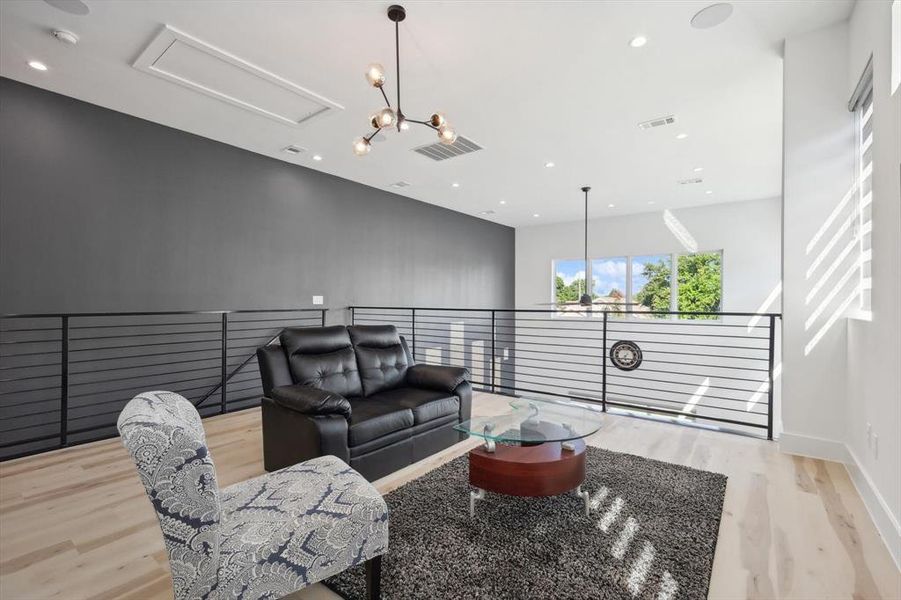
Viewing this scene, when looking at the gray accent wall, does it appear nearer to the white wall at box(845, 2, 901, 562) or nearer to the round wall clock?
the round wall clock

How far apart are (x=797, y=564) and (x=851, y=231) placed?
2.26 meters

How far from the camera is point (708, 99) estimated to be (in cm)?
366

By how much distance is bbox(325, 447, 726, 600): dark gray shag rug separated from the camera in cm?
173

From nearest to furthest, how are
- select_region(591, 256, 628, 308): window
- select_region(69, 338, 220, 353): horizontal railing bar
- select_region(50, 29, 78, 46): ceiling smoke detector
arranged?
select_region(50, 29, 78, 46): ceiling smoke detector
select_region(69, 338, 220, 353): horizontal railing bar
select_region(591, 256, 628, 308): window

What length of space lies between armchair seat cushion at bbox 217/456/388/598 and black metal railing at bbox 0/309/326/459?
281 centimetres

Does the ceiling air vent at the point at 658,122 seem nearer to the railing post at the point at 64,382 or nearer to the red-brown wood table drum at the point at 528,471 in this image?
the red-brown wood table drum at the point at 528,471

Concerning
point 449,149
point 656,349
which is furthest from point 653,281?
point 449,149

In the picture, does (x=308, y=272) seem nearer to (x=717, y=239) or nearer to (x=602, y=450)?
(x=602, y=450)

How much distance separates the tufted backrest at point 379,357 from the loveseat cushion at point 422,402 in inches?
4.0

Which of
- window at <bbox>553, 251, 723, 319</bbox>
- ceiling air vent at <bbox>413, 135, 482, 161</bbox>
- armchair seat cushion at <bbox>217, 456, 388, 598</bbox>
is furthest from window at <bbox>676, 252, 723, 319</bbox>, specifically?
armchair seat cushion at <bbox>217, 456, 388, 598</bbox>

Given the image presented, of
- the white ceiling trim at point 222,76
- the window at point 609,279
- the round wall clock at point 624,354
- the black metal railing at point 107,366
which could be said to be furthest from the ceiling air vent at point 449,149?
the window at point 609,279

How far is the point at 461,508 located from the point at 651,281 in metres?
→ 7.15

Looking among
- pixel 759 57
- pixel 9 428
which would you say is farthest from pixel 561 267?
pixel 9 428

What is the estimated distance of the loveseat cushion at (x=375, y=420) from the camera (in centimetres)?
265
